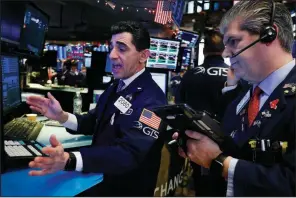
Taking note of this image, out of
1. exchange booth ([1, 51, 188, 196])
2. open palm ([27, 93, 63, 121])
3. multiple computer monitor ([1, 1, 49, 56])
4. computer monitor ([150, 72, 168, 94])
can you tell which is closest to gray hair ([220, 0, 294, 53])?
exchange booth ([1, 51, 188, 196])

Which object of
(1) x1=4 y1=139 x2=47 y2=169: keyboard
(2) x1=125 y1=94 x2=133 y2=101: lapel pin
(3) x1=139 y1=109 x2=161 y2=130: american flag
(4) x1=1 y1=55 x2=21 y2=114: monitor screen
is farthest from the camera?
(4) x1=1 y1=55 x2=21 y2=114: monitor screen

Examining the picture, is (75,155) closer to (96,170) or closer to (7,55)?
(96,170)

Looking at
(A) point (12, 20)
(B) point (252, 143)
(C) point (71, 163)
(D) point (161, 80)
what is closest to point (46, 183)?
(C) point (71, 163)

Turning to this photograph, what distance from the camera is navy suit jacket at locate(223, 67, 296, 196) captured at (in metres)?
0.99

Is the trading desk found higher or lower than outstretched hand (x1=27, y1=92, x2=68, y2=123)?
lower

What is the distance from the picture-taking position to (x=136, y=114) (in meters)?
1.61

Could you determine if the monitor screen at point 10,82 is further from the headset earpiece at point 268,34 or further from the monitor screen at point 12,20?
the headset earpiece at point 268,34

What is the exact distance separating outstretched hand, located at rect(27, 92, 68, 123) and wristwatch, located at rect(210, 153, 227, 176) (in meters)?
1.15

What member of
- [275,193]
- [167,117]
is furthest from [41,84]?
[275,193]

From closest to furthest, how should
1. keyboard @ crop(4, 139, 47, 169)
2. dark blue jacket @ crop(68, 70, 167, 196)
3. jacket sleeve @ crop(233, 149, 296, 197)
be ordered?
jacket sleeve @ crop(233, 149, 296, 197) → keyboard @ crop(4, 139, 47, 169) → dark blue jacket @ crop(68, 70, 167, 196)

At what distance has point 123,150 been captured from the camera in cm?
149

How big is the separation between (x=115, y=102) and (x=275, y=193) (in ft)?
3.18

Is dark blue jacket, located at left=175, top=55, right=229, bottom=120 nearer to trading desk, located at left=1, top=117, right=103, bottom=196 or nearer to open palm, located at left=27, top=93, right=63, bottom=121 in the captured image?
open palm, located at left=27, top=93, right=63, bottom=121

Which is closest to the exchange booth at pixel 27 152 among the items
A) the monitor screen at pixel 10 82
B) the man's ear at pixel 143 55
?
the monitor screen at pixel 10 82
